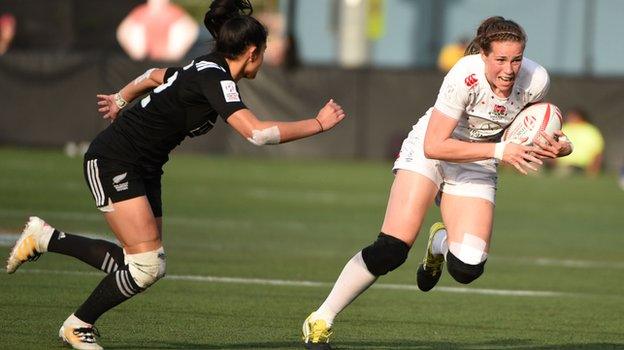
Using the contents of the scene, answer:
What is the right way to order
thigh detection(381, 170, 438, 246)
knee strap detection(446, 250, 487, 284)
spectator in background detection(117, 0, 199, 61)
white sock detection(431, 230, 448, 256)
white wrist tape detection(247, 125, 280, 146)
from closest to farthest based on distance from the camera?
white wrist tape detection(247, 125, 280, 146) < thigh detection(381, 170, 438, 246) < knee strap detection(446, 250, 487, 284) < white sock detection(431, 230, 448, 256) < spectator in background detection(117, 0, 199, 61)

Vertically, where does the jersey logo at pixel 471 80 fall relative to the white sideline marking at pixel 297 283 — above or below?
above

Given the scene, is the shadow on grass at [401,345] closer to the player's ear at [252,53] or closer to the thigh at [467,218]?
the thigh at [467,218]

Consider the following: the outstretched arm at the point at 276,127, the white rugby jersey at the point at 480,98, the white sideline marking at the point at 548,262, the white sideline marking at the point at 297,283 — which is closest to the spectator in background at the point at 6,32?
the white sideline marking at the point at 548,262

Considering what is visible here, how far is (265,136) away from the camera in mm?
6922

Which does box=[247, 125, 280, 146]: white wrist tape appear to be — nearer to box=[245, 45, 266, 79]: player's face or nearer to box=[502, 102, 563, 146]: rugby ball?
box=[245, 45, 266, 79]: player's face

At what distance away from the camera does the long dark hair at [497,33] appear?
7.39m

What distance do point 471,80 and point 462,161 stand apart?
48 centimetres

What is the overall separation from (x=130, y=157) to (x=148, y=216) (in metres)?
0.33

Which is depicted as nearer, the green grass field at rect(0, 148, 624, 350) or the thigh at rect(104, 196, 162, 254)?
the thigh at rect(104, 196, 162, 254)

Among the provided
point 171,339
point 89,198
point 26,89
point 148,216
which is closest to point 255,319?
point 171,339

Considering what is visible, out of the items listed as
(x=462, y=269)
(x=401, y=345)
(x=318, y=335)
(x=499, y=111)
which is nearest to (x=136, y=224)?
(x=318, y=335)

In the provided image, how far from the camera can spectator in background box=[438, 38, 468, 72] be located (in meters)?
25.4

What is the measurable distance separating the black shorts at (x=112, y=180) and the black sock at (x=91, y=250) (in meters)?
0.49

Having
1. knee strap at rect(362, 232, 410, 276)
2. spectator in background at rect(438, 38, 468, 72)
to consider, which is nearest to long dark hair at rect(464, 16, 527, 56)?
knee strap at rect(362, 232, 410, 276)
